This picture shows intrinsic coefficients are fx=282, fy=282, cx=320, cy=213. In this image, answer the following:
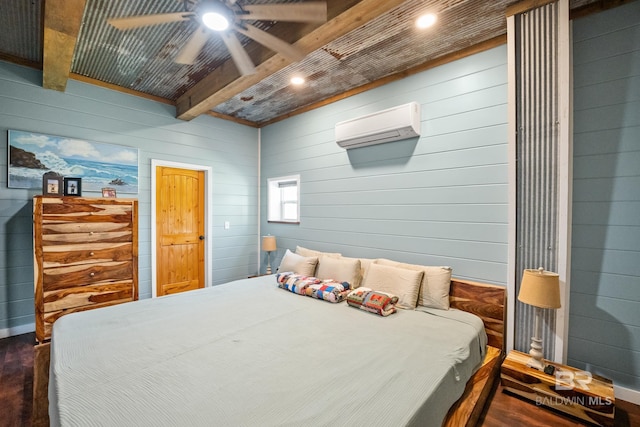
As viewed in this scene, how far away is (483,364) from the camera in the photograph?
6.83ft

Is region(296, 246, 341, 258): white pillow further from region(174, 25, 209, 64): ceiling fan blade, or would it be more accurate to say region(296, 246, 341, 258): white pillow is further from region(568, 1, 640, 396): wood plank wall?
region(174, 25, 209, 64): ceiling fan blade

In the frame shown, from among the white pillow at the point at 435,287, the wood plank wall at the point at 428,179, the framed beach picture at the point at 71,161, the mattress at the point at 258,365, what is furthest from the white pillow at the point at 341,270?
the framed beach picture at the point at 71,161

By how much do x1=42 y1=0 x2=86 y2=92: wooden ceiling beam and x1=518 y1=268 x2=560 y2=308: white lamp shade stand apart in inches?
138

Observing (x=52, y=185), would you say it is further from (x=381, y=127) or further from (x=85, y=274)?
(x=381, y=127)

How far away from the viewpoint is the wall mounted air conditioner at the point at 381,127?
2.85m

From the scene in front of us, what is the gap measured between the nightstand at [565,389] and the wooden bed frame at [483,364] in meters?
0.14

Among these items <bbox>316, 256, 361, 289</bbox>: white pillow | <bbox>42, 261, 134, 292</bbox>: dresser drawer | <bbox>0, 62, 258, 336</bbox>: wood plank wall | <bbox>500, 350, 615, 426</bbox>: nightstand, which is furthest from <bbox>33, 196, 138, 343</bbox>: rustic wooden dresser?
<bbox>500, 350, 615, 426</bbox>: nightstand

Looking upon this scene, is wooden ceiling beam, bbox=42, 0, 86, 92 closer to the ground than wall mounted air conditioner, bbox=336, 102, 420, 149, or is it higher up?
higher up

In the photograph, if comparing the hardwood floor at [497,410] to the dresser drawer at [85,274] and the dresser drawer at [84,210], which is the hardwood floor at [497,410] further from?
the dresser drawer at [84,210]

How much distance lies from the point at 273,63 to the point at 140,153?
7.54 feet

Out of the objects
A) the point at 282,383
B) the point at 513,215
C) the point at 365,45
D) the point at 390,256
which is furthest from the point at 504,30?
the point at 282,383

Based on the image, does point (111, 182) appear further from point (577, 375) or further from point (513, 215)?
point (577, 375)

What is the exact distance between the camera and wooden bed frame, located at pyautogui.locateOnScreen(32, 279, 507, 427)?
164cm

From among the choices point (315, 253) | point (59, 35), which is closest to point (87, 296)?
point (59, 35)
